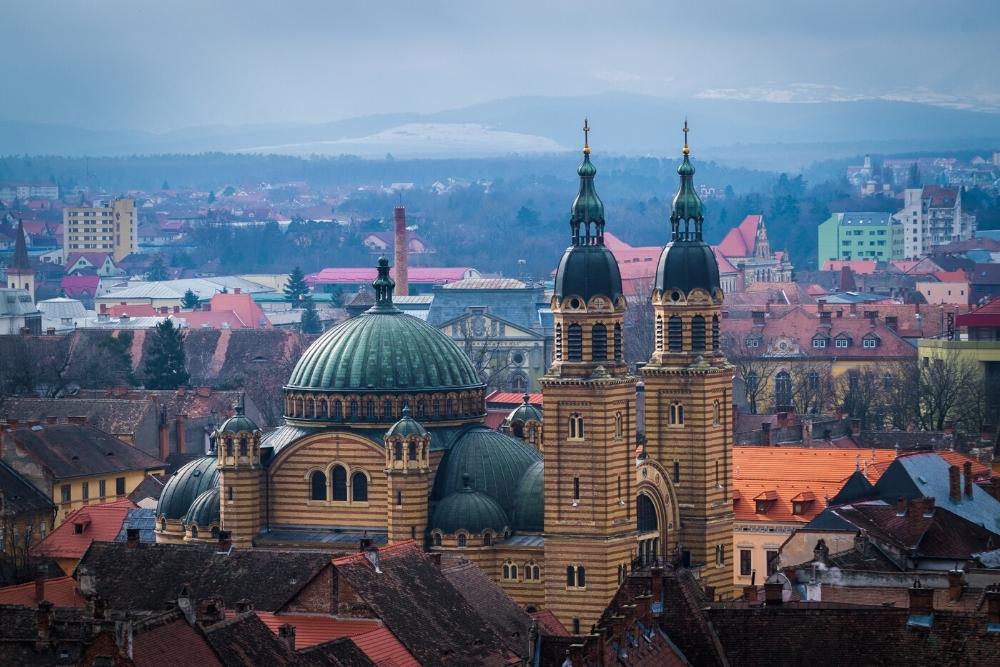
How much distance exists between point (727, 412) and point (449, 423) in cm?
784

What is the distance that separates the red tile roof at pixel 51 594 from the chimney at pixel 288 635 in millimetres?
8633

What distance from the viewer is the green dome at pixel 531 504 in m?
84.6

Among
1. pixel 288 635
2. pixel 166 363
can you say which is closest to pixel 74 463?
→ pixel 166 363

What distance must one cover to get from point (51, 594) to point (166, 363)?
65.7m

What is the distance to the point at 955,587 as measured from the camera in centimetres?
6481

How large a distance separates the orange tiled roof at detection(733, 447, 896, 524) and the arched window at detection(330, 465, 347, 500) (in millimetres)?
13185

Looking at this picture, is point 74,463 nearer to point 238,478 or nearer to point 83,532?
point 83,532

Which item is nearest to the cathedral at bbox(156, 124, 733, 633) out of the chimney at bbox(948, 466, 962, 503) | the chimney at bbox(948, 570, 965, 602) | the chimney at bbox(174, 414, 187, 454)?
the chimney at bbox(948, 466, 962, 503)

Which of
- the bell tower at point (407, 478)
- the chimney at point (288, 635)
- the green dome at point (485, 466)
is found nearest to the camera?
the chimney at point (288, 635)

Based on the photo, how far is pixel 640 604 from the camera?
2352 inches

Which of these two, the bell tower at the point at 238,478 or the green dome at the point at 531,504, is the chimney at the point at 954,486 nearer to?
the green dome at the point at 531,504

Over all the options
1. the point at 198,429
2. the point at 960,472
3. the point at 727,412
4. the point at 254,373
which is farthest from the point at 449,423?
the point at 254,373

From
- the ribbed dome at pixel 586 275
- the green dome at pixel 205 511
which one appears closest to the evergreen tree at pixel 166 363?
the green dome at pixel 205 511

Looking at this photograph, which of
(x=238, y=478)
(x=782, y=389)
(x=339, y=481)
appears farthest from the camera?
(x=782, y=389)
